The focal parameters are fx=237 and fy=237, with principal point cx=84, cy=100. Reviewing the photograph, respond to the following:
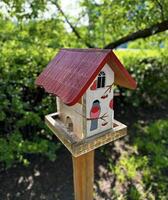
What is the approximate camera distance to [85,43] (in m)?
4.43

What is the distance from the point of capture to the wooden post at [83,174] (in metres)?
1.90

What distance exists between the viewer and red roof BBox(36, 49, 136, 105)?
1438mm

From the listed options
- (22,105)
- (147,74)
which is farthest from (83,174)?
(147,74)

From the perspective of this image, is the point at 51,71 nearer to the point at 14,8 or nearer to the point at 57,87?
the point at 57,87

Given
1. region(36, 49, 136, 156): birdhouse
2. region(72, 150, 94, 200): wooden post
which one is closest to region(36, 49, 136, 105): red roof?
region(36, 49, 136, 156): birdhouse

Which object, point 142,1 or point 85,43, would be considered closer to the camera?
point 142,1

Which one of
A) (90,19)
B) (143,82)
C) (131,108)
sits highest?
(90,19)

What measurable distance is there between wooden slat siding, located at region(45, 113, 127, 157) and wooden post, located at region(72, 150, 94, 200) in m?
0.28

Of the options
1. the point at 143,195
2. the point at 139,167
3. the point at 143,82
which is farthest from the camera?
the point at 143,82

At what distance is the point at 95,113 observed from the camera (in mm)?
1616

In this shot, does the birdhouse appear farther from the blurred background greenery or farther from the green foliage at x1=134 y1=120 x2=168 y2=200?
the green foliage at x1=134 y1=120 x2=168 y2=200

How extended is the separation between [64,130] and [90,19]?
10.3 ft

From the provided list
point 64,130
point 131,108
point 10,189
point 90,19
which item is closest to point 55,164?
point 10,189

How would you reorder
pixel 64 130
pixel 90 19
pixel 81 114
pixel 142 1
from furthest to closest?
pixel 90 19 < pixel 142 1 < pixel 64 130 < pixel 81 114
